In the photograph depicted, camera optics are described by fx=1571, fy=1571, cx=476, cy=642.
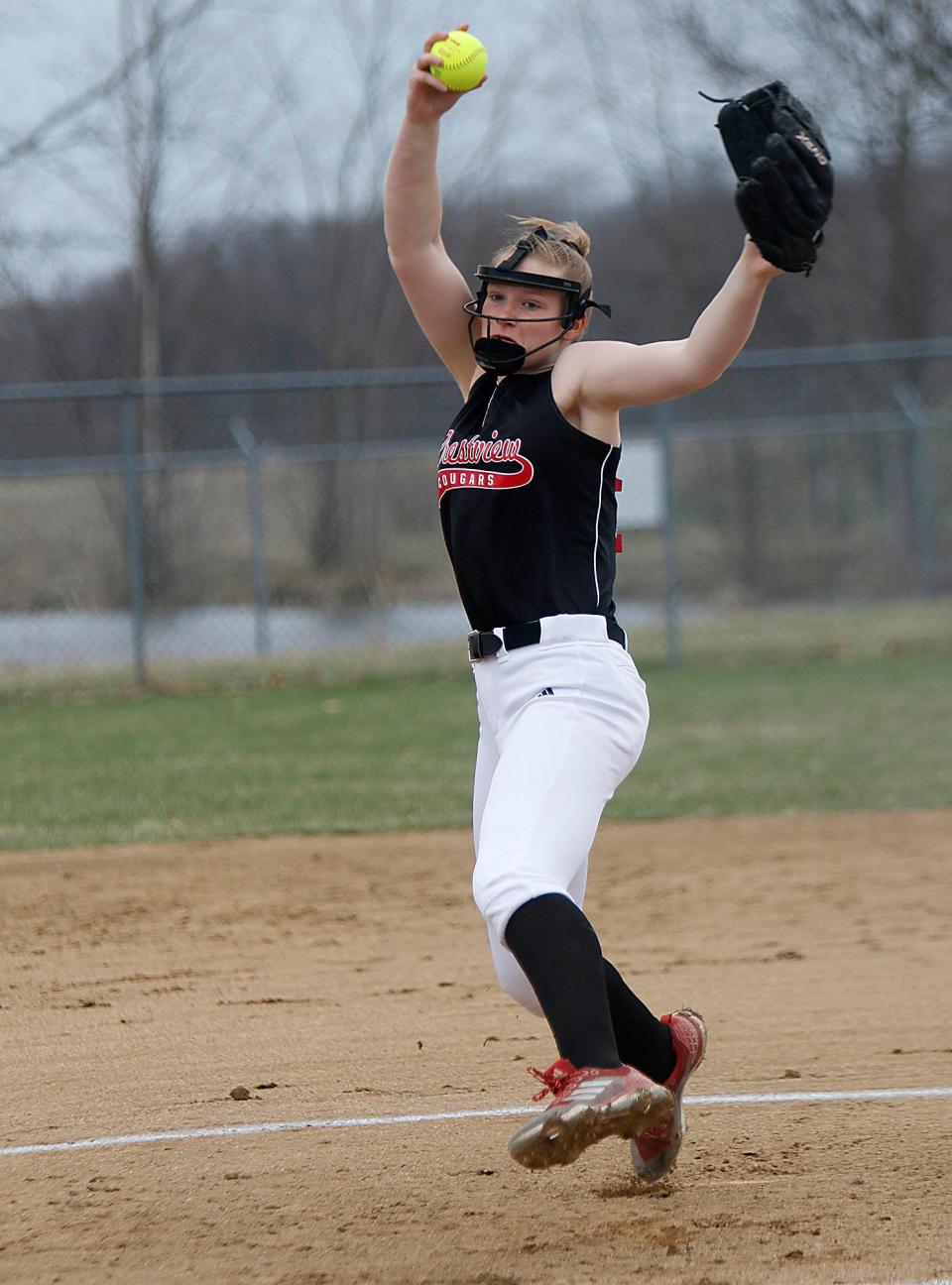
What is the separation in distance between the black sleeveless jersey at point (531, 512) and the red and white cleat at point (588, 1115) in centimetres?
90

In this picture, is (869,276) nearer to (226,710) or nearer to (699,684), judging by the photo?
(699,684)

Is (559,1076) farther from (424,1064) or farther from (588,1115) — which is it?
(424,1064)

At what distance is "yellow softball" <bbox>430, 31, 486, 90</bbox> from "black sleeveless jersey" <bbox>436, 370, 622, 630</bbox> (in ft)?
2.32

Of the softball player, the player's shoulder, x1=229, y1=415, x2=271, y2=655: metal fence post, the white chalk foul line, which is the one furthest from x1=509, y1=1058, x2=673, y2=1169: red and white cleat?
x1=229, y1=415, x2=271, y2=655: metal fence post

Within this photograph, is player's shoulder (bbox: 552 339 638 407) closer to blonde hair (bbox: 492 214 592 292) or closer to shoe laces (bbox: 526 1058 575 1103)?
blonde hair (bbox: 492 214 592 292)

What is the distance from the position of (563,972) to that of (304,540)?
11.8 metres

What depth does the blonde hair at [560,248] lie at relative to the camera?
3227 mm

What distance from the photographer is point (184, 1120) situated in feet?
12.5

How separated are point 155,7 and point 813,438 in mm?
8255

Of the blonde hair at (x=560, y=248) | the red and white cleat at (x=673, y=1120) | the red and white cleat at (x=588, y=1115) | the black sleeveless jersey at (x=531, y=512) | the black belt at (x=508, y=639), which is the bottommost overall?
the red and white cleat at (x=673, y=1120)

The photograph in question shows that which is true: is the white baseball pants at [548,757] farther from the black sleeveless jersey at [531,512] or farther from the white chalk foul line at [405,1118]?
the white chalk foul line at [405,1118]

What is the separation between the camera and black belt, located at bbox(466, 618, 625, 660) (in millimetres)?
3109

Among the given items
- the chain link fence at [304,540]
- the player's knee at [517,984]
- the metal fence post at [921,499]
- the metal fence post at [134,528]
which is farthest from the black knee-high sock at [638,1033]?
the metal fence post at [921,499]

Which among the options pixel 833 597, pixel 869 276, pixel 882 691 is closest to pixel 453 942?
pixel 882 691
